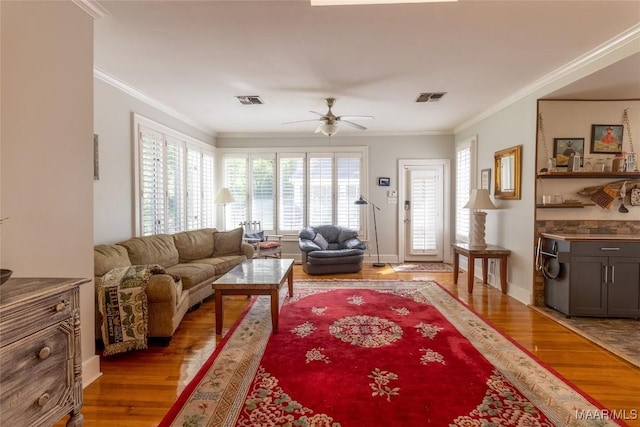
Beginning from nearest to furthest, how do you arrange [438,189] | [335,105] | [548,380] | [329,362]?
[548,380] → [329,362] → [335,105] → [438,189]

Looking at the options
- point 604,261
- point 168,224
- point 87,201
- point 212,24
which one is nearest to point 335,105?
point 212,24

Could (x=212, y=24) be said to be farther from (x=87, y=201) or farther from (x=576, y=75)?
(x=576, y=75)

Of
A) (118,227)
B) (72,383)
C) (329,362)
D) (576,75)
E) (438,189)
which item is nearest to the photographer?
(72,383)

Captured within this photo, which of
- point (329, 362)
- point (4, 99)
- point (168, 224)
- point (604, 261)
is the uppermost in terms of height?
point (4, 99)

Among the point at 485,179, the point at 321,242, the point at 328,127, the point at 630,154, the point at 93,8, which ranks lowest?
the point at 321,242

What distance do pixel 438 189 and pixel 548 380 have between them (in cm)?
469

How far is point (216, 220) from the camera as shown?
670cm

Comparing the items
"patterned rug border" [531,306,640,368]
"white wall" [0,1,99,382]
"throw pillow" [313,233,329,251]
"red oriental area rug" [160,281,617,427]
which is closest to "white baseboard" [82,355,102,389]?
"white wall" [0,1,99,382]

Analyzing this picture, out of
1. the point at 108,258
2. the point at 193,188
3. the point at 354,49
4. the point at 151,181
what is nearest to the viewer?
the point at 354,49

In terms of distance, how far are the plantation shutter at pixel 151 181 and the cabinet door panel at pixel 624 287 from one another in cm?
562

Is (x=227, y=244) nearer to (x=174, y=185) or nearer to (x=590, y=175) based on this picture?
(x=174, y=185)

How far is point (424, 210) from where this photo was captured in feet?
21.6

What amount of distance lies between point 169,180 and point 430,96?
13.3 feet
